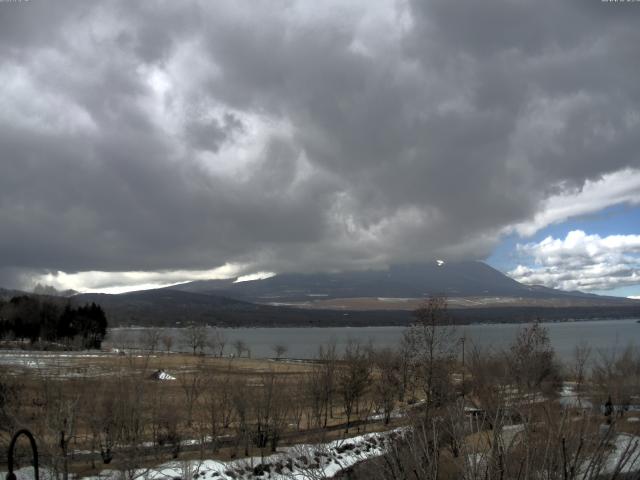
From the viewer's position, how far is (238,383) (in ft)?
Answer: 144

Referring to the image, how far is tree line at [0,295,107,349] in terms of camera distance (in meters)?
129

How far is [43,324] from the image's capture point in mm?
129875

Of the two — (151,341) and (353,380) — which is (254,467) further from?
(151,341)

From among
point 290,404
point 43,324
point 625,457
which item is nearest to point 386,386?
point 290,404

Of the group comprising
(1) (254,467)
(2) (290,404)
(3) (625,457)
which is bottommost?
(1) (254,467)

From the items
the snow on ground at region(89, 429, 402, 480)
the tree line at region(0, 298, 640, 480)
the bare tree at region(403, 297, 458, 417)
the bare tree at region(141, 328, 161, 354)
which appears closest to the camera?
the tree line at region(0, 298, 640, 480)

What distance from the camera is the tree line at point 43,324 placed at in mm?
128875

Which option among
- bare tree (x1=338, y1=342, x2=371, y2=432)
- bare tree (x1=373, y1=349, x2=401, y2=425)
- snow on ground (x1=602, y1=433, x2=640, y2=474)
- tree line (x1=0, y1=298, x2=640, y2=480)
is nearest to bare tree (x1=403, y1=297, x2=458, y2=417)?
tree line (x1=0, y1=298, x2=640, y2=480)

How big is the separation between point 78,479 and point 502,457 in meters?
25.6

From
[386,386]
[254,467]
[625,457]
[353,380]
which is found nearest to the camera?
[625,457]

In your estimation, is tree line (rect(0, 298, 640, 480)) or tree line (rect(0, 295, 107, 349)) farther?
tree line (rect(0, 295, 107, 349))

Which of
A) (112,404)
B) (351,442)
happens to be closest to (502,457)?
(112,404)

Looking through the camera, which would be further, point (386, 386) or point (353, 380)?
point (386, 386)

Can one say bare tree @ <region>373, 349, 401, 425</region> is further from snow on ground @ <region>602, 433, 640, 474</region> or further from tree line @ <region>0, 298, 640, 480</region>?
snow on ground @ <region>602, 433, 640, 474</region>
